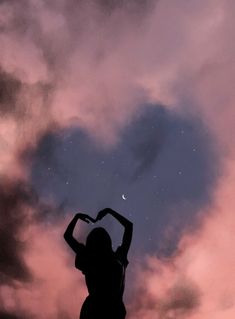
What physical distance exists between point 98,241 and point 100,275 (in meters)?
0.39

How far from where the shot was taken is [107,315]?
5516mm

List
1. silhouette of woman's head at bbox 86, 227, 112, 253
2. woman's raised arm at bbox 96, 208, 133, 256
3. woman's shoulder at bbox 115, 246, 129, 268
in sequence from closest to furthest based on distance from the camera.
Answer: silhouette of woman's head at bbox 86, 227, 112, 253 → woman's shoulder at bbox 115, 246, 129, 268 → woman's raised arm at bbox 96, 208, 133, 256

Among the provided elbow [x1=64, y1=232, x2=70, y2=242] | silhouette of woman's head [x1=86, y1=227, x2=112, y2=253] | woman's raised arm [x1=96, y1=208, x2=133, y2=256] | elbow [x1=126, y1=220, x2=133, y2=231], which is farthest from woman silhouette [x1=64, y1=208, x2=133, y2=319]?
elbow [x1=126, y1=220, x2=133, y2=231]

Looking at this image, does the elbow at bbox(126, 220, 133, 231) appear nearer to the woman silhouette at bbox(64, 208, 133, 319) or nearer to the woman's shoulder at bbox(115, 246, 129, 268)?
the woman's shoulder at bbox(115, 246, 129, 268)

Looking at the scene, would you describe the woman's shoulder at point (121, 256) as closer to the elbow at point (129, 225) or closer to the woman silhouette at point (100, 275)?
the woman silhouette at point (100, 275)

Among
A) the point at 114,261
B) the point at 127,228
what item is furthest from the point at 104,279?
the point at 127,228

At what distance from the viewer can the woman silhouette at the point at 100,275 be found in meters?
5.53

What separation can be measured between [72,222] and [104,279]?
899 mm

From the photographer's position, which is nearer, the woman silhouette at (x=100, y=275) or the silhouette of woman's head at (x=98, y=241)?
the woman silhouette at (x=100, y=275)

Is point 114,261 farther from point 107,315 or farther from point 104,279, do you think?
point 107,315

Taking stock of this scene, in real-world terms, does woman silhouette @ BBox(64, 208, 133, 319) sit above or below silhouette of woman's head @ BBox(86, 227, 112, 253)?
below

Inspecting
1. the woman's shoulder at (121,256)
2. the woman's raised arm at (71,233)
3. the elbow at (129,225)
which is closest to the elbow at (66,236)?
the woman's raised arm at (71,233)

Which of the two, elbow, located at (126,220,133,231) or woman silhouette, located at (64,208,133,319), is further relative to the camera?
elbow, located at (126,220,133,231)

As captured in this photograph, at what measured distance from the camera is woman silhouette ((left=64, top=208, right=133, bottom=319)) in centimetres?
553
